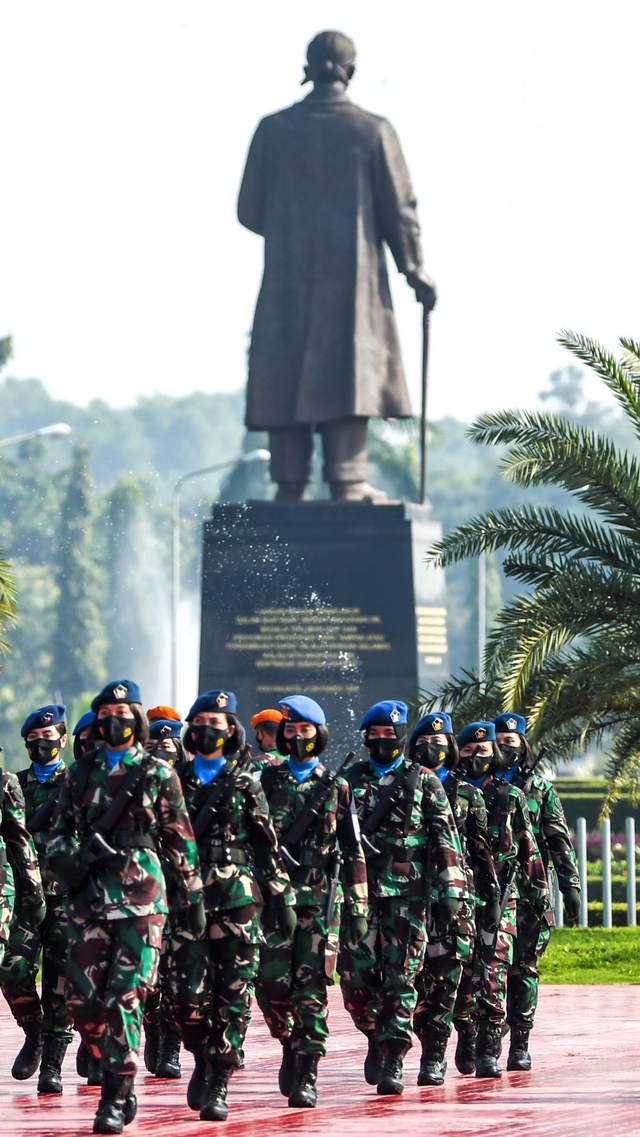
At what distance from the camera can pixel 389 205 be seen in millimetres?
21969

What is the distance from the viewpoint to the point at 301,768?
914 centimetres

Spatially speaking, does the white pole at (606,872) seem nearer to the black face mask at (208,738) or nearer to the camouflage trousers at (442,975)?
the camouflage trousers at (442,975)

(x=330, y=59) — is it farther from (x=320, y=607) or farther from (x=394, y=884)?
(x=394, y=884)

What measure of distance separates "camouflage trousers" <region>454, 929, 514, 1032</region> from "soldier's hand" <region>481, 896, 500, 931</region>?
5 centimetres

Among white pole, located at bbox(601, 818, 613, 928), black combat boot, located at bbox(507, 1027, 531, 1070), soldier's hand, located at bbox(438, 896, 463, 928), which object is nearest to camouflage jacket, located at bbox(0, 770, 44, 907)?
soldier's hand, located at bbox(438, 896, 463, 928)

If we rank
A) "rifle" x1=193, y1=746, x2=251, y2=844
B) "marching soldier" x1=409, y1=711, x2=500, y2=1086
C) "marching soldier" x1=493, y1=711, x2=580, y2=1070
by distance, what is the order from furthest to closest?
1. "marching soldier" x1=493, y1=711, x2=580, y2=1070
2. "marching soldier" x1=409, y1=711, x2=500, y2=1086
3. "rifle" x1=193, y1=746, x2=251, y2=844

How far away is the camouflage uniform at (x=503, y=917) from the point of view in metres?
9.83

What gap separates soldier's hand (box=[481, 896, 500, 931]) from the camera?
9.91 meters

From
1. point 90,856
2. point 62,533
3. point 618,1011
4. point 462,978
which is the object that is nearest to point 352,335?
point 618,1011

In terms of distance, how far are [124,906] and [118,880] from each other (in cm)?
10

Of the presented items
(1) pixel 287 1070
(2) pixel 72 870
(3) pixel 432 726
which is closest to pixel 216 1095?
(1) pixel 287 1070

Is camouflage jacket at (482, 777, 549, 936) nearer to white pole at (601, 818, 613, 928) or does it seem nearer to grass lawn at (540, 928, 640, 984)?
grass lawn at (540, 928, 640, 984)

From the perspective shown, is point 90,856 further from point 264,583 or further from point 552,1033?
point 264,583

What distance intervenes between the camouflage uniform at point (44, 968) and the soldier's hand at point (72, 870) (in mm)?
1409
